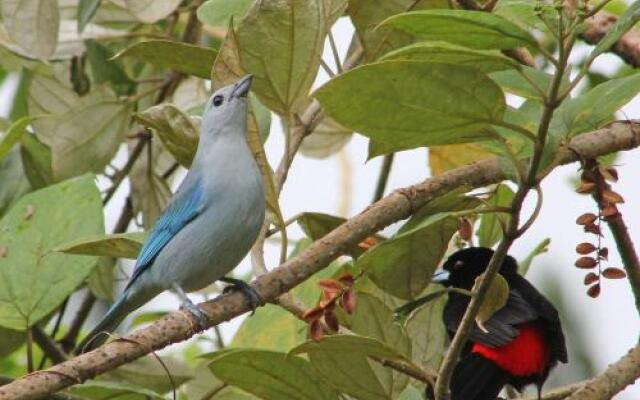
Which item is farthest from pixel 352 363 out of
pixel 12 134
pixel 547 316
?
pixel 547 316

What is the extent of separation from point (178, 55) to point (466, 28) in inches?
42.2

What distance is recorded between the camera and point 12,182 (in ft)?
13.8

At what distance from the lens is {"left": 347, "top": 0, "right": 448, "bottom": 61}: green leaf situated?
315 centimetres

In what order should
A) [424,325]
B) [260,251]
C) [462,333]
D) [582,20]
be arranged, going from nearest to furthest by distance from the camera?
[582,20]
[462,333]
[260,251]
[424,325]

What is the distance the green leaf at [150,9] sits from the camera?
154 inches

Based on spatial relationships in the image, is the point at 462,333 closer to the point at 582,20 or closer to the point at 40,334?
the point at 582,20

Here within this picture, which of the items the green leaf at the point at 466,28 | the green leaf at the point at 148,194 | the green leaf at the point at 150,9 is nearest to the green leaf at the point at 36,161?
the green leaf at the point at 148,194

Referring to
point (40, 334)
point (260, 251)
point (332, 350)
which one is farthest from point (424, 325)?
point (40, 334)

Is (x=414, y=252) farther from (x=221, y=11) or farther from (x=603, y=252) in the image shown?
(x=221, y=11)

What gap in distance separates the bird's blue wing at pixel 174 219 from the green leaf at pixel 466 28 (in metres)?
1.51

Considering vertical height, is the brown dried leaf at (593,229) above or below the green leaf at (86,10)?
below

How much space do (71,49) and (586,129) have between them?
8.00ft

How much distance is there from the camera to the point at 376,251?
2.67m

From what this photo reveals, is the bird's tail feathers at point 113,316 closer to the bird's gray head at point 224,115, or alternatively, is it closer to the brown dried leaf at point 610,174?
the bird's gray head at point 224,115
